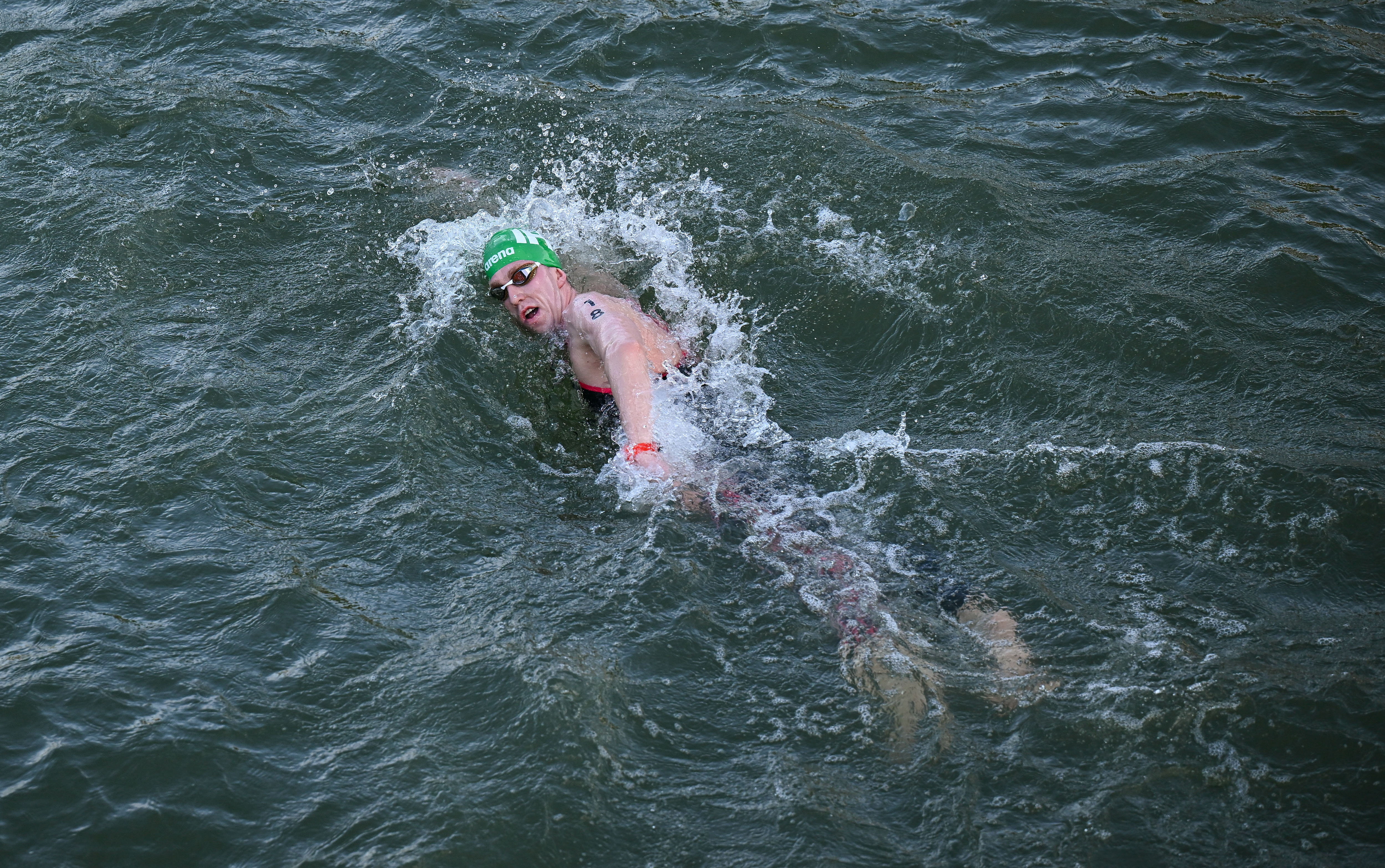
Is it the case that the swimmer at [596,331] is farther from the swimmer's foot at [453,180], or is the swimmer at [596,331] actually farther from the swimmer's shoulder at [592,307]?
the swimmer's foot at [453,180]

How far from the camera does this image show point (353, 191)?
827 centimetres

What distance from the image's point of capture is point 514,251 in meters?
6.86

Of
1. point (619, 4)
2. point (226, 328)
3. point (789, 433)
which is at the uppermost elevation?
point (619, 4)

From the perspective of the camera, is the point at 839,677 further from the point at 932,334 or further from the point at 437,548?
the point at 932,334

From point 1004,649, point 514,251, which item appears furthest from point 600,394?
point 1004,649

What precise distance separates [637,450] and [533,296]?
158cm

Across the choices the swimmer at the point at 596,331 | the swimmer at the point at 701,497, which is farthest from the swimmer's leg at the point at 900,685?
the swimmer at the point at 596,331

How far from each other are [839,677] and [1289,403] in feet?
11.3

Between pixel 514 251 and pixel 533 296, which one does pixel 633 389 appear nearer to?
pixel 533 296

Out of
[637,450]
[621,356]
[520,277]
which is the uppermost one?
[520,277]

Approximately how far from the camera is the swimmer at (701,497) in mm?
4590

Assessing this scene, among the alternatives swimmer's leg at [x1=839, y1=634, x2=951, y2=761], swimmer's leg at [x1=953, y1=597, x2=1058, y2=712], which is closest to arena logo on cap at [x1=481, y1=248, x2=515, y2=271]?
swimmer's leg at [x1=839, y1=634, x2=951, y2=761]

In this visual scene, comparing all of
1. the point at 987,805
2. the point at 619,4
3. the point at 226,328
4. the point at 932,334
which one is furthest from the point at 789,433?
the point at 619,4

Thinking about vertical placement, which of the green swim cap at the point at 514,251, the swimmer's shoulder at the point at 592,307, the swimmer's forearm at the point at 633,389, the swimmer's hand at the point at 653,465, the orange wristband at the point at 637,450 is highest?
the green swim cap at the point at 514,251
